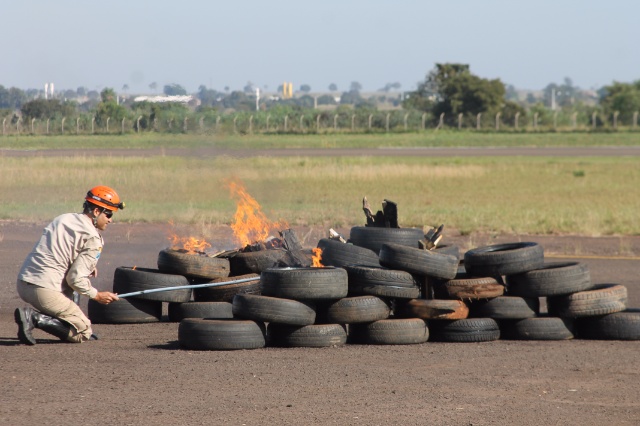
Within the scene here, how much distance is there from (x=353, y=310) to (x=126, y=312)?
9.73 feet

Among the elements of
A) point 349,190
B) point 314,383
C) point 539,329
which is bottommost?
point 349,190

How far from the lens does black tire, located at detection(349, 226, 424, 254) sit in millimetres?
13070

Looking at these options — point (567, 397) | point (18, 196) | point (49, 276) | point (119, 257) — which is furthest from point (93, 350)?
point (18, 196)

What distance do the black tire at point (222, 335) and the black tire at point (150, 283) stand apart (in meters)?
1.42

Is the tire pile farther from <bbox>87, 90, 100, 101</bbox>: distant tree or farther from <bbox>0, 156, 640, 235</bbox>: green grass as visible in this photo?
<bbox>87, 90, 100, 101</bbox>: distant tree

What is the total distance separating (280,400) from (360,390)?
0.80m

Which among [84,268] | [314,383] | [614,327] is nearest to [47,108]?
[84,268]

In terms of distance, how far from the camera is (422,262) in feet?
37.2

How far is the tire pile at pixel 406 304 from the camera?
35.7 feet

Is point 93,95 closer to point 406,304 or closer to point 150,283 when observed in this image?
point 150,283

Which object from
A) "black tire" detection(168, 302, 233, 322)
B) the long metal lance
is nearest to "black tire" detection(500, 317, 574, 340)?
the long metal lance

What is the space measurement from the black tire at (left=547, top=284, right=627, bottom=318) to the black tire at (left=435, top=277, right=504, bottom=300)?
727mm

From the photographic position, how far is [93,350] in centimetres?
1063

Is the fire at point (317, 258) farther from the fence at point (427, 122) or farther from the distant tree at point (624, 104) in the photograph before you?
the distant tree at point (624, 104)
